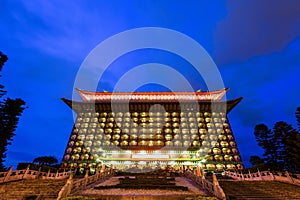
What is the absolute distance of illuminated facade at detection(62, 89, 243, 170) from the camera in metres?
41.2

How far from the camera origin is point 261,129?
39625mm

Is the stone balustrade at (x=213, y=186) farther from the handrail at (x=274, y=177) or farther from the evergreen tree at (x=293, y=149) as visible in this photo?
the evergreen tree at (x=293, y=149)

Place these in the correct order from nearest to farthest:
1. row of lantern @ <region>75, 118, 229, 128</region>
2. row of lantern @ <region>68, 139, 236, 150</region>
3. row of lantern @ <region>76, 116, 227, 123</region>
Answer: row of lantern @ <region>68, 139, 236, 150</region>
row of lantern @ <region>75, 118, 229, 128</region>
row of lantern @ <region>76, 116, 227, 123</region>

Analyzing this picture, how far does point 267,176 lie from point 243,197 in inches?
367

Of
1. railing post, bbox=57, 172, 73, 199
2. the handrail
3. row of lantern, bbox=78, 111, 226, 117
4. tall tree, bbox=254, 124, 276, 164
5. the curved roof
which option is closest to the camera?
railing post, bbox=57, 172, 73, 199

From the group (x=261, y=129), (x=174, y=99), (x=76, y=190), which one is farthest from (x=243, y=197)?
(x=174, y=99)

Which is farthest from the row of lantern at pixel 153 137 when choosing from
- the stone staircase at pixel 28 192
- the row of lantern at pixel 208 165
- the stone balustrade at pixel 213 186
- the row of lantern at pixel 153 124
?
the stone staircase at pixel 28 192

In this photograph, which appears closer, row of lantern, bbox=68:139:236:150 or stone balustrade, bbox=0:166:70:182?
stone balustrade, bbox=0:166:70:182

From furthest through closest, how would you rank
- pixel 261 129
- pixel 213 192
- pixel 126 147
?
pixel 126 147 < pixel 261 129 < pixel 213 192

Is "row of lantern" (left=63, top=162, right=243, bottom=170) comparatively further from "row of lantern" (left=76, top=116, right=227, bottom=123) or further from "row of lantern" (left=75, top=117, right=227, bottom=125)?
"row of lantern" (left=76, top=116, right=227, bottom=123)

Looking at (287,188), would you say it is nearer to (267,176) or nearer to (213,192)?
(267,176)

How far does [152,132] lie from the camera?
5191cm

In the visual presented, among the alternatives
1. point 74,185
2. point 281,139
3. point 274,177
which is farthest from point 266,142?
point 74,185

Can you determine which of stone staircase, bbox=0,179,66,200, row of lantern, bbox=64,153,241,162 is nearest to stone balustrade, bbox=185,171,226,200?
stone staircase, bbox=0,179,66,200
